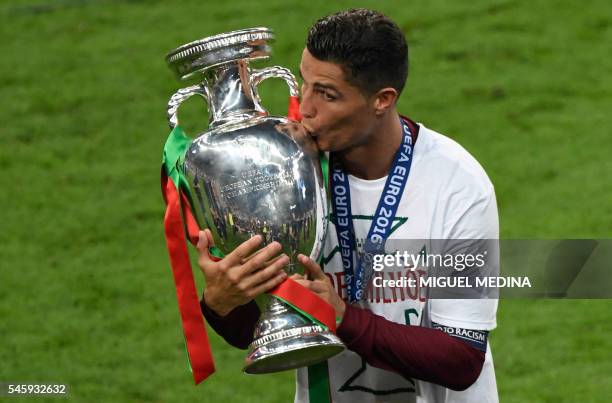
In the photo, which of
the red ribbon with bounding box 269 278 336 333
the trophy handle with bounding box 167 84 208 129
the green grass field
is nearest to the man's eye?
the trophy handle with bounding box 167 84 208 129

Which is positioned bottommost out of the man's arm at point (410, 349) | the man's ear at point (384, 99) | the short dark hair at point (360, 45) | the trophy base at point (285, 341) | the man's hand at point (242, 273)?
the man's arm at point (410, 349)

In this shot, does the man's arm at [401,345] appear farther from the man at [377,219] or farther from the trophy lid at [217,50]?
the trophy lid at [217,50]

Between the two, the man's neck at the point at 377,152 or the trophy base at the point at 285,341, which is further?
the man's neck at the point at 377,152

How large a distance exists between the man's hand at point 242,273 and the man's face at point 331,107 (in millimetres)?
329

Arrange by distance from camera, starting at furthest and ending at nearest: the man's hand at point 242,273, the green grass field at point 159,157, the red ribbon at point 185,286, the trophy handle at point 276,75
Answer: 1. the green grass field at point 159,157
2. the trophy handle at point 276,75
3. the red ribbon at point 185,286
4. the man's hand at point 242,273

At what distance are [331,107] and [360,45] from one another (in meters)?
0.17

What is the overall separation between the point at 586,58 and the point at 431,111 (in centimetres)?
132

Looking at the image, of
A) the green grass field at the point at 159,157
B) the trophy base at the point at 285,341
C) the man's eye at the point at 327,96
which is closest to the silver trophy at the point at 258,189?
the trophy base at the point at 285,341

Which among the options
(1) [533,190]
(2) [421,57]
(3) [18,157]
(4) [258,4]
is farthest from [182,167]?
(4) [258,4]

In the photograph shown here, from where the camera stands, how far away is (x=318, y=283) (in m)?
2.99

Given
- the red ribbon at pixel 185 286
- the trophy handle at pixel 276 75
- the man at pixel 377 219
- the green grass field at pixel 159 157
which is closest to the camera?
the man at pixel 377 219

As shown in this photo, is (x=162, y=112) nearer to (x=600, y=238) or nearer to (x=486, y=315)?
(x=600, y=238)

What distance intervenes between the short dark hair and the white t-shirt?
0.88ft

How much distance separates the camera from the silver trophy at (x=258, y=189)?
2.97 meters
